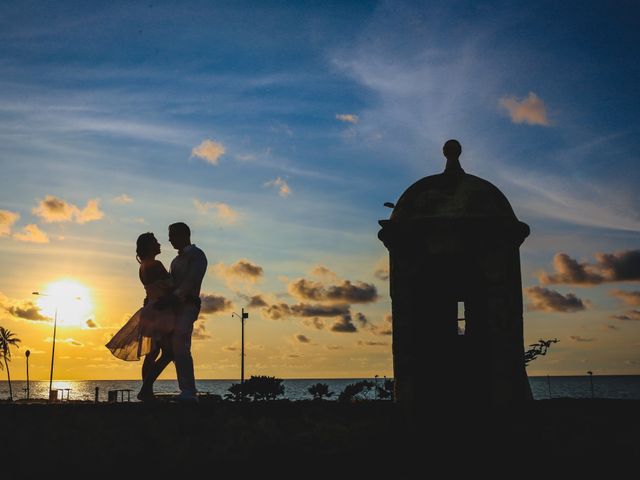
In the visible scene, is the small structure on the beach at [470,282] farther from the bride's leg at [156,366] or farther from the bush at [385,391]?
the bush at [385,391]

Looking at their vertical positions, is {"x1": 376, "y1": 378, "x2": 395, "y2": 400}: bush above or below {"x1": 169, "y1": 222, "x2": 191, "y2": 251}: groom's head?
below

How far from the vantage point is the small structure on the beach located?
28.3 feet

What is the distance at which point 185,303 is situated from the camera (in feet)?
27.4

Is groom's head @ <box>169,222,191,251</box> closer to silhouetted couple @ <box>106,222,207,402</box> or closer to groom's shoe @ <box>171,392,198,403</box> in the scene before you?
silhouetted couple @ <box>106,222,207,402</box>

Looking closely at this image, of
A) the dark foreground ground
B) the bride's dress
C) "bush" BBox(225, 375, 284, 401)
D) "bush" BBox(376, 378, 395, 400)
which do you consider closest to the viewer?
the dark foreground ground

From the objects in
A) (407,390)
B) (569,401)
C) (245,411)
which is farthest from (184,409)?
(569,401)

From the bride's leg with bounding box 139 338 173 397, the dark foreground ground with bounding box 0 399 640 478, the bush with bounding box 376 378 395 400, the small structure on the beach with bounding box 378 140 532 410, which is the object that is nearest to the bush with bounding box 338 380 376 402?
the bush with bounding box 376 378 395 400

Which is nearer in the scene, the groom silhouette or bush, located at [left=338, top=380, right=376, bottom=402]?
the groom silhouette

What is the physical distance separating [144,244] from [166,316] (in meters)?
0.94

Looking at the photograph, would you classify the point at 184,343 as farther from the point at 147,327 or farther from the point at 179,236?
the point at 179,236

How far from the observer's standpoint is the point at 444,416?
29.1ft

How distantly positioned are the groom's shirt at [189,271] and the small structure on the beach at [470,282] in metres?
2.24

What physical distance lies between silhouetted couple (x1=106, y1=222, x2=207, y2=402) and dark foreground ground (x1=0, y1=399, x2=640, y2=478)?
3.26ft

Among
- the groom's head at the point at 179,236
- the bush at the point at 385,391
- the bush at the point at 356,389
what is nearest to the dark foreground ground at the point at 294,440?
the groom's head at the point at 179,236
